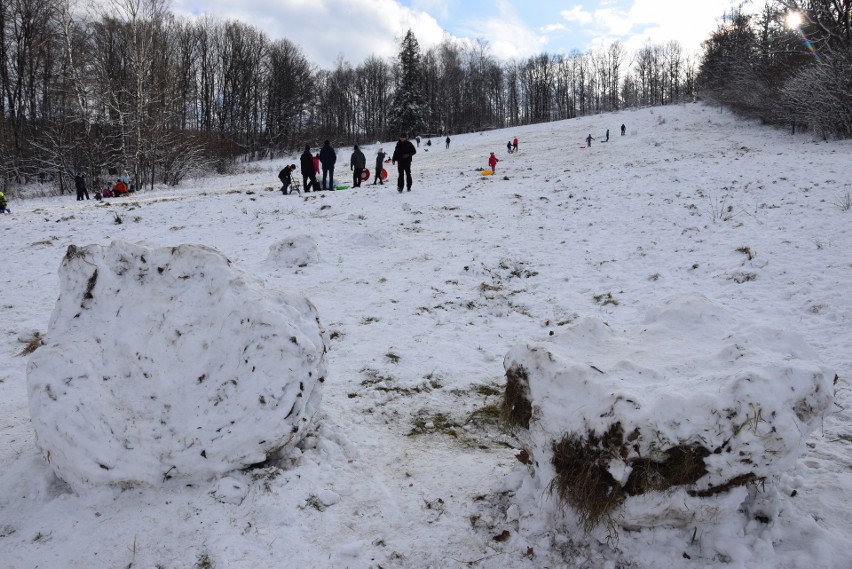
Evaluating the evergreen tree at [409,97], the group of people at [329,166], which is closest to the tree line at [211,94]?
the evergreen tree at [409,97]

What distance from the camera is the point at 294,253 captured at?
29.5ft

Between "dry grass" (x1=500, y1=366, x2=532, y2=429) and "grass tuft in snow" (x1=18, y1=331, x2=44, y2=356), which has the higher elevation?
"dry grass" (x1=500, y1=366, x2=532, y2=429)

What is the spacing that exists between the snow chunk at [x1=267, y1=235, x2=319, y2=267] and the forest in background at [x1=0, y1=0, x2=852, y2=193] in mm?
19093

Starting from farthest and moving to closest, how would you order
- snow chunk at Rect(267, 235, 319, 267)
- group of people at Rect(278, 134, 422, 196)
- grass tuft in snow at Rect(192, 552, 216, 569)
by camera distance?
group of people at Rect(278, 134, 422, 196)
snow chunk at Rect(267, 235, 319, 267)
grass tuft in snow at Rect(192, 552, 216, 569)

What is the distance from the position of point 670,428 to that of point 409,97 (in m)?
54.4

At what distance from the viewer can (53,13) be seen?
28328mm

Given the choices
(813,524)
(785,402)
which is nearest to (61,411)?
(785,402)

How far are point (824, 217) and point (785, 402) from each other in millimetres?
9348

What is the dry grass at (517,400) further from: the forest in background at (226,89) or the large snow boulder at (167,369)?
the forest in background at (226,89)

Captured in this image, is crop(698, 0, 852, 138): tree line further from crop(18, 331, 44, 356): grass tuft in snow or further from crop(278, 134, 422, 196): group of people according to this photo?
crop(18, 331, 44, 356): grass tuft in snow

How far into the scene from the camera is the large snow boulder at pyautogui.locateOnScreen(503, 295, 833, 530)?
244 cm

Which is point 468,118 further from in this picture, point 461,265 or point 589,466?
point 589,466

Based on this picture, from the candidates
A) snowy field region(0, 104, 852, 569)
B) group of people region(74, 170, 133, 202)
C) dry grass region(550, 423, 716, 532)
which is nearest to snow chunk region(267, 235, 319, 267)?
snowy field region(0, 104, 852, 569)

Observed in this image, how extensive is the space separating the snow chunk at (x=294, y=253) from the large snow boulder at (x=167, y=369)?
5065 mm
